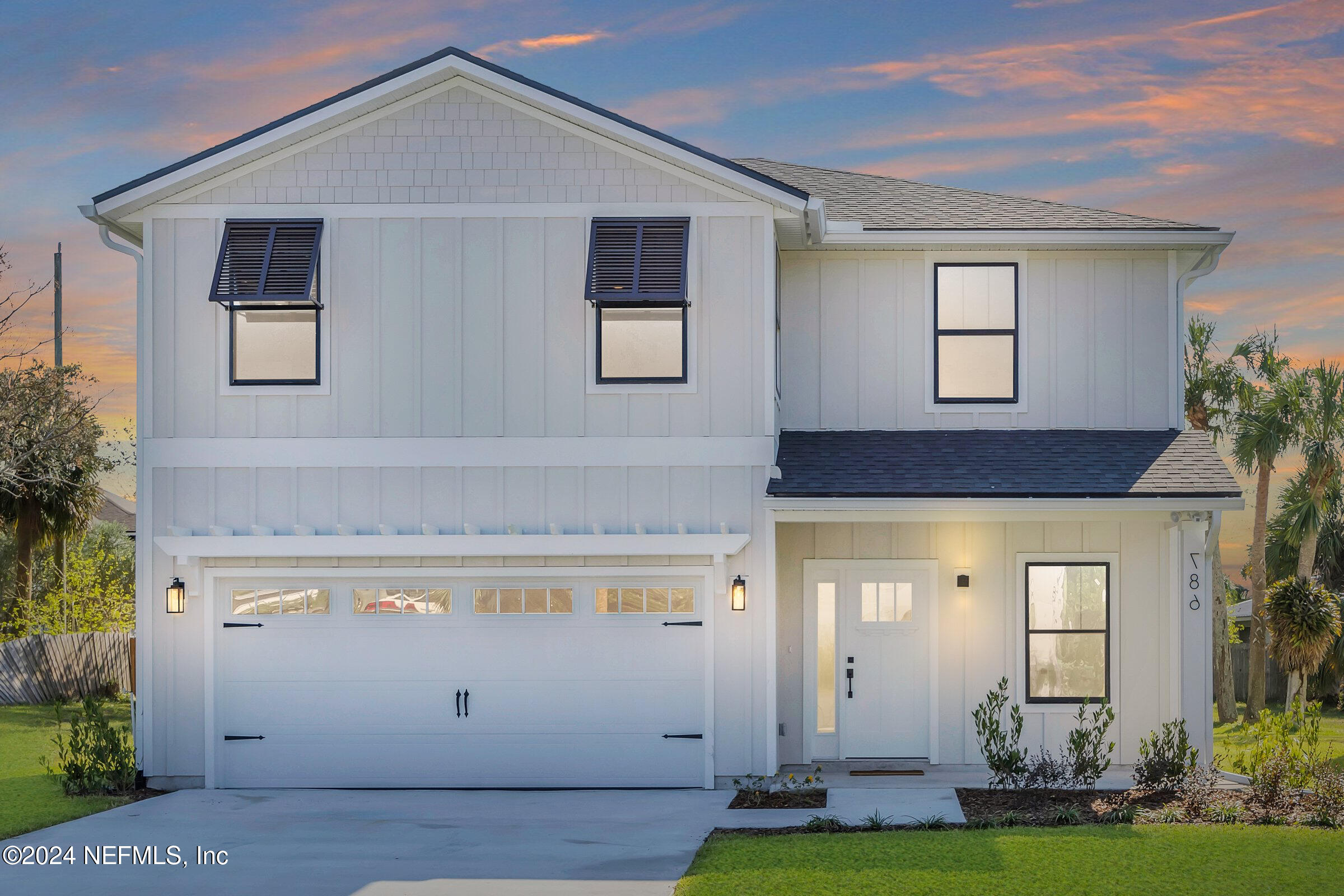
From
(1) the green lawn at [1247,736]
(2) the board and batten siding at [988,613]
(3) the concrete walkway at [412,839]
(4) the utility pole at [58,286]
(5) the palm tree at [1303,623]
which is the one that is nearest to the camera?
(3) the concrete walkway at [412,839]

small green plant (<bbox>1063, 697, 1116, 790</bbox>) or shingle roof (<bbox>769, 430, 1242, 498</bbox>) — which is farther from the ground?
shingle roof (<bbox>769, 430, 1242, 498</bbox>)

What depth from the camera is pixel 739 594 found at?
11328 millimetres

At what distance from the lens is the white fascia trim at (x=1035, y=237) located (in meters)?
12.6

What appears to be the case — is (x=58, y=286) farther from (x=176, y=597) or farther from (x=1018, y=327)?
(x=1018, y=327)

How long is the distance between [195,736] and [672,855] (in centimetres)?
580

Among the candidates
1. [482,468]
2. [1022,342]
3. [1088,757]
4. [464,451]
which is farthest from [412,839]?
[1022,342]

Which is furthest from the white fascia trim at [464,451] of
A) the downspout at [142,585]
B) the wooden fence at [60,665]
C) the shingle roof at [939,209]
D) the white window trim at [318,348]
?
the wooden fence at [60,665]

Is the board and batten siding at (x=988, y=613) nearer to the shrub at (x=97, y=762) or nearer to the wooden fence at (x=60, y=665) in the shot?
the shrub at (x=97, y=762)

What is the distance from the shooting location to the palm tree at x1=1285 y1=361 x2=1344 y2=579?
860 inches

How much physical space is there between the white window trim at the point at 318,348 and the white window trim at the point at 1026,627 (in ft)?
25.6

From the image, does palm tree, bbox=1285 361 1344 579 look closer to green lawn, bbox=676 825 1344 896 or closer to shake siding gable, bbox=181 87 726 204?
green lawn, bbox=676 825 1344 896

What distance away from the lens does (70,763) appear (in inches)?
460

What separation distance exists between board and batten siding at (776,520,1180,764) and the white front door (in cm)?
19

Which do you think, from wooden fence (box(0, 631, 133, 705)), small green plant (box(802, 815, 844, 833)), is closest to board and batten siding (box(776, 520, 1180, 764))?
small green plant (box(802, 815, 844, 833))
